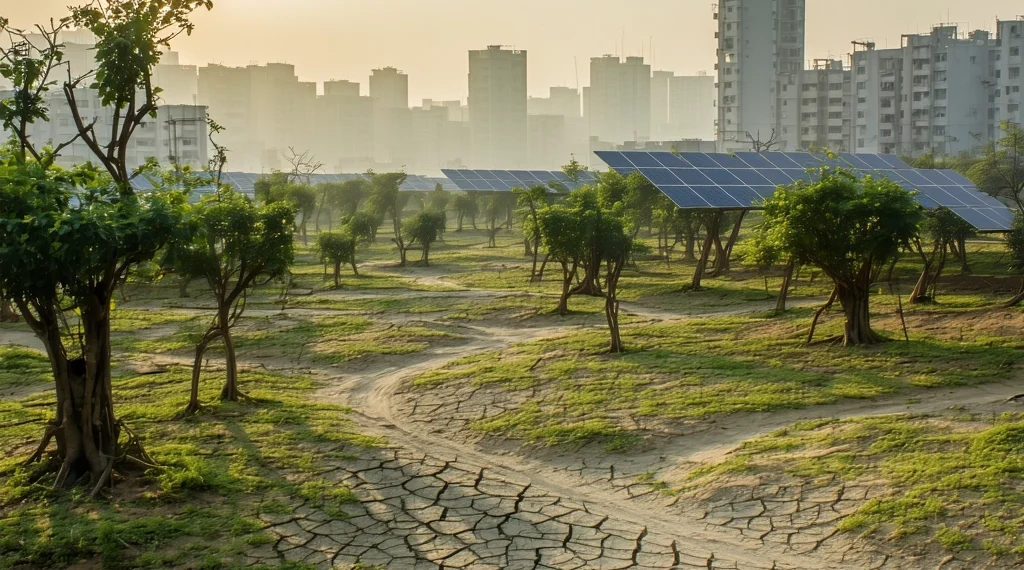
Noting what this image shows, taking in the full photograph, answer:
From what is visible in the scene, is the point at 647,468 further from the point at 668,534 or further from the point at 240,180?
the point at 240,180

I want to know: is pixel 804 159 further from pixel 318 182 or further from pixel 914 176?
pixel 318 182

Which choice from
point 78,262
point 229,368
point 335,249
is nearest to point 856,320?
point 229,368

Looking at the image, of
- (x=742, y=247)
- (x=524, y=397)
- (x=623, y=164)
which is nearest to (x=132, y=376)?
(x=524, y=397)

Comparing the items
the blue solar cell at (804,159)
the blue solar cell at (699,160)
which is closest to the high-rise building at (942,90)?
the blue solar cell at (804,159)

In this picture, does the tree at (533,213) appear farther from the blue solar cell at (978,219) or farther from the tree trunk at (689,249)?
the blue solar cell at (978,219)

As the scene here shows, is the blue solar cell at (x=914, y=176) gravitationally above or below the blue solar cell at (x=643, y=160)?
below

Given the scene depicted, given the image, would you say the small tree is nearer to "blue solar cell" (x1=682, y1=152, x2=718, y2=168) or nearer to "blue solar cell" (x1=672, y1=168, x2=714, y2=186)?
"blue solar cell" (x1=672, y1=168, x2=714, y2=186)

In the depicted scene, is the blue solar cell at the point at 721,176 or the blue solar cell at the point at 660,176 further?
the blue solar cell at the point at 721,176
